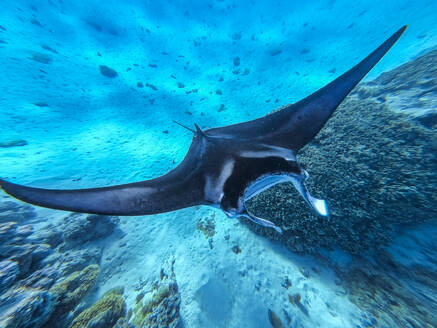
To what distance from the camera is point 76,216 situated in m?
6.18

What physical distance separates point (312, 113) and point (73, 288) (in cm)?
674

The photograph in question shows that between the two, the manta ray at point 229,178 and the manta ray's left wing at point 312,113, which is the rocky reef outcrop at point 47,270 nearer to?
the manta ray at point 229,178

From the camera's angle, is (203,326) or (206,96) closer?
(203,326)

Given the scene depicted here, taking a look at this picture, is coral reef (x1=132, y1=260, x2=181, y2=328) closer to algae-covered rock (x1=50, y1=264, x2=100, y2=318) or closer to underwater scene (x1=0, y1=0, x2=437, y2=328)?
underwater scene (x1=0, y1=0, x2=437, y2=328)

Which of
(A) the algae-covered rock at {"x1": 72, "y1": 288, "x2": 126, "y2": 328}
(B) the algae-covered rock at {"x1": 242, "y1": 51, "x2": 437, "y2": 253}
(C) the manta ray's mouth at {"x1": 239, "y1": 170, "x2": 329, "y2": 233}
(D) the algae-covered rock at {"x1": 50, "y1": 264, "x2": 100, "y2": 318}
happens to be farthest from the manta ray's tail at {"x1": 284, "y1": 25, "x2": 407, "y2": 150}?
(D) the algae-covered rock at {"x1": 50, "y1": 264, "x2": 100, "y2": 318}

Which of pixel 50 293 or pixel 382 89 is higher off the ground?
pixel 382 89

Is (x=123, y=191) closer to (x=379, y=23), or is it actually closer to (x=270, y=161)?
(x=270, y=161)

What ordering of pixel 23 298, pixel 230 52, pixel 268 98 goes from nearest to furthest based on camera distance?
pixel 23 298, pixel 268 98, pixel 230 52

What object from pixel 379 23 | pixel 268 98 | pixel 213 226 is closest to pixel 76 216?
pixel 213 226

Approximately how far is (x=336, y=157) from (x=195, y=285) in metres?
4.68

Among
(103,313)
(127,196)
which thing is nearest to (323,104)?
(127,196)

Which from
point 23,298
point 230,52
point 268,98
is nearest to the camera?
point 23,298

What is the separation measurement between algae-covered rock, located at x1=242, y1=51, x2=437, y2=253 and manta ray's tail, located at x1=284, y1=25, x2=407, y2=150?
1.59 m

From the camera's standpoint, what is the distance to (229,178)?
190cm
